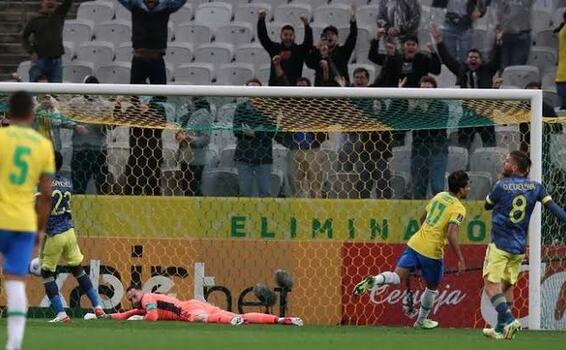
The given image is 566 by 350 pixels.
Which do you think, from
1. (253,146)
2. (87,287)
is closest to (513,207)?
(253,146)

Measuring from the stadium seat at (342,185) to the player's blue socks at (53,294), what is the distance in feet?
10.0

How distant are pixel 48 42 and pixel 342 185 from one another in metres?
5.39

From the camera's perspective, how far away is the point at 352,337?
467 inches

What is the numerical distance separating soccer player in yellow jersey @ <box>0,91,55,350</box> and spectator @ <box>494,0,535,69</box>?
10.8 meters

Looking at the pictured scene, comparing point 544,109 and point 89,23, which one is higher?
point 89,23

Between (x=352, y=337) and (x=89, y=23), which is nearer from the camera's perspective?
(x=352, y=337)

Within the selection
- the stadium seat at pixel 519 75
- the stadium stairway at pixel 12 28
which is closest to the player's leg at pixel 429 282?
the stadium seat at pixel 519 75

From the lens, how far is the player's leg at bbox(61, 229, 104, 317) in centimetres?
1371

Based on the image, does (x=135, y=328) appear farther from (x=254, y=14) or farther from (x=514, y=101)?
(x=254, y=14)

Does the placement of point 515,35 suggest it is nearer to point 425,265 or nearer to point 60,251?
point 425,265

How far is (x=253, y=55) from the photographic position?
1938cm

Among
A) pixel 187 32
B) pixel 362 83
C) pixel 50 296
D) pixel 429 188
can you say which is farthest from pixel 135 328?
pixel 187 32

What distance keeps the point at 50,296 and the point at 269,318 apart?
213cm

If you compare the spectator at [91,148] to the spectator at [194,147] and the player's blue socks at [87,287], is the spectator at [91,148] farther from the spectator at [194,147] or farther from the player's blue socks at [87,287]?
the player's blue socks at [87,287]
